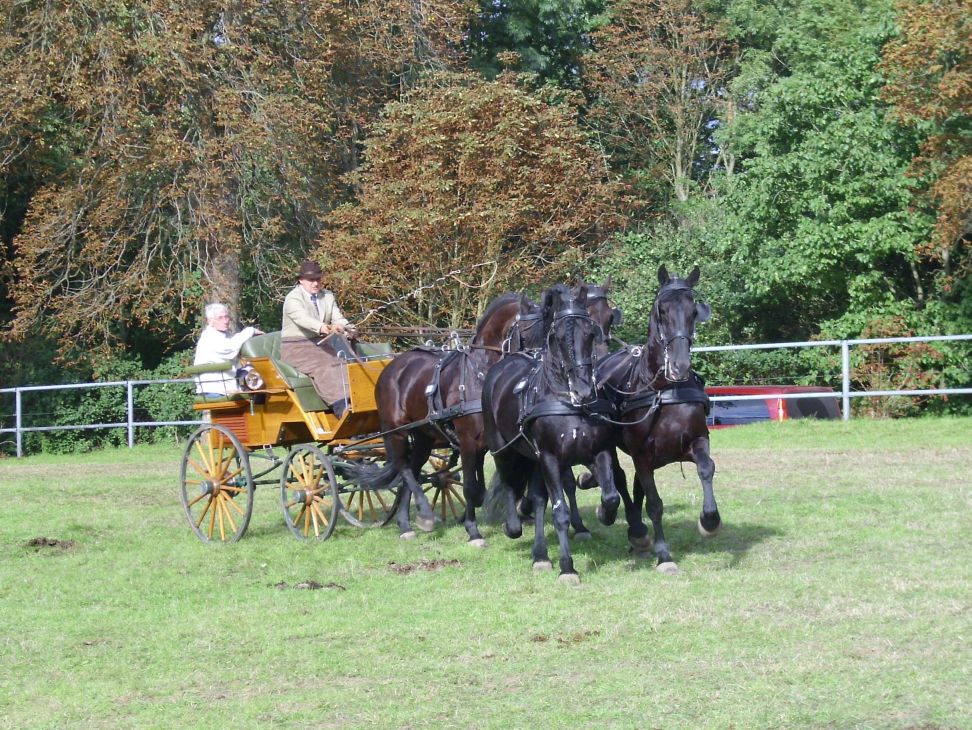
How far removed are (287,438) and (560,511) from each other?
12.5ft

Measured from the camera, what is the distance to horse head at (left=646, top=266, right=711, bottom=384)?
9039mm

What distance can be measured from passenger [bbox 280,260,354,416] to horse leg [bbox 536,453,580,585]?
3042 millimetres

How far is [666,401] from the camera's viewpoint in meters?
9.32

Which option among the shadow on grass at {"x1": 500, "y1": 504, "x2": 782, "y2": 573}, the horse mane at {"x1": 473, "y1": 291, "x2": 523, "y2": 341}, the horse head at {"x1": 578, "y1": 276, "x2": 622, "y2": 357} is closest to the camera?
the shadow on grass at {"x1": 500, "y1": 504, "x2": 782, "y2": 573}

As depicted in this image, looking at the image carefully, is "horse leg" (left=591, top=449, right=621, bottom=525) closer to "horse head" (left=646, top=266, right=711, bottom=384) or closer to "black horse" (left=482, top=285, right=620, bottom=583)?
"black horse" (left=482, top=285, right=620, bottom=583)

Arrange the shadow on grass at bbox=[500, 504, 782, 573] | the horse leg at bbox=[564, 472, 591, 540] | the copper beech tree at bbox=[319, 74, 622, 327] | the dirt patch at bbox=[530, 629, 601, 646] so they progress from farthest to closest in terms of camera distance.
Answer: the copper beech tree at bbox=[319, 74, 622, 327], the horse leg at bbox=[564, 472, 591, 540], the shadow on grass at bbox=[500, 504, 782, 573], the dirt patch at bbox=[530, 629, 601, 646]

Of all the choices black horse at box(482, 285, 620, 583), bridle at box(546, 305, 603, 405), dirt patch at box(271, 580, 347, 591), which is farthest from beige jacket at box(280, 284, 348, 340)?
bridle at box(546, 305, 603, 405)

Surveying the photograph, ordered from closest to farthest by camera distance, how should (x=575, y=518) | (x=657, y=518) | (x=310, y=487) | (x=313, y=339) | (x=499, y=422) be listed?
(x=657, y=518) < (x=499, y=422) < (x=575, y=518) < (x=310, y=487) < (x=313, y=339)

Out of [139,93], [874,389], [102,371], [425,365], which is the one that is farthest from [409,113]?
[425,365]

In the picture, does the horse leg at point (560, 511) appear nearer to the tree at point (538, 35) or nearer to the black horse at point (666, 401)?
the black horse at point (666, 401)

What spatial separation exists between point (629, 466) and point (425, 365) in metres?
5.25

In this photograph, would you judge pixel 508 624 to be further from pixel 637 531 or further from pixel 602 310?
pixel 602 310

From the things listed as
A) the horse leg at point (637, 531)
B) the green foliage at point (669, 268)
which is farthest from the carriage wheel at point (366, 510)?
the green foliage at point (669, 268)

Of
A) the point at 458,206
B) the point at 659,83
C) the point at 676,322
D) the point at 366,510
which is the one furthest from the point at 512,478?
the point at 659,83
